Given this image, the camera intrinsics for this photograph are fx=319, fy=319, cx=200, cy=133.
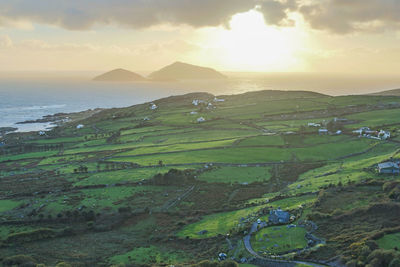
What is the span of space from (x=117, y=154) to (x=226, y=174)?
→ 117ft

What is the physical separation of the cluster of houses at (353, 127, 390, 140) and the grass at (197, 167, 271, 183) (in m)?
34.0

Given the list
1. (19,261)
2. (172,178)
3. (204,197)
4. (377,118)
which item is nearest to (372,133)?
(377,118)

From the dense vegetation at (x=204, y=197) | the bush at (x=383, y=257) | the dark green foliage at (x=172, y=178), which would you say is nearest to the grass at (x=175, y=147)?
the dense vegetation at (x=204, y=197)

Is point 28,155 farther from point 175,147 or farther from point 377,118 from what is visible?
point 377,118

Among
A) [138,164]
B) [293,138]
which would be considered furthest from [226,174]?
[293,138]

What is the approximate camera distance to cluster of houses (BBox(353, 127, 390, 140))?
8019cm

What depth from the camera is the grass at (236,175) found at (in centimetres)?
6241

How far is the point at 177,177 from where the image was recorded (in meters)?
62.7

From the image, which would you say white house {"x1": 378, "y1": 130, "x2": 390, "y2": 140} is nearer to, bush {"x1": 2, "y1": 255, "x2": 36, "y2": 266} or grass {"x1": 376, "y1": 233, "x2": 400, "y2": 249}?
grass {"x1": 376, "y1": 233, "x2": 400, "y2": 249}

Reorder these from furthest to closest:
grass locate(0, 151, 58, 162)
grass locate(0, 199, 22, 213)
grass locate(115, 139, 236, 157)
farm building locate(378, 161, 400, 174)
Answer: grass locate(0, 151, 58, 162), grass locate(115, 139, 236, 157), grass locate(0, 199, 22, 213), farm building locate(378, 161, 400, 174)

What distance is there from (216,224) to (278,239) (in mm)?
11593

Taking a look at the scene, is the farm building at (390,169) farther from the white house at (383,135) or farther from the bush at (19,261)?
the bush at (19,261)

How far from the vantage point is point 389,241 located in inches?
1096

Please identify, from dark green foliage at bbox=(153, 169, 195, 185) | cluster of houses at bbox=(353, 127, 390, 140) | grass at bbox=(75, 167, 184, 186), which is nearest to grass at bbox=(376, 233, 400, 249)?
dark green foliage at bbox=(153, 169, 195, 185)
